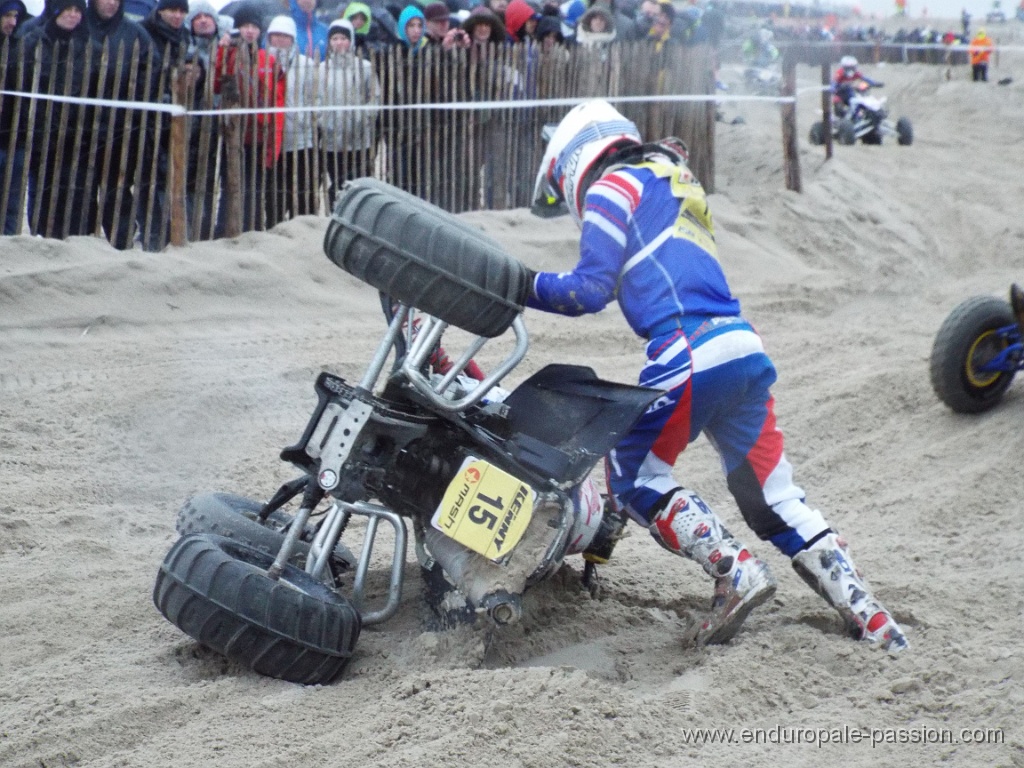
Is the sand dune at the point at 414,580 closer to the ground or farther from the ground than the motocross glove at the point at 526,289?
closer to the ground

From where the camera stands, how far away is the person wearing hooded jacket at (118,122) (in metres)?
7.76

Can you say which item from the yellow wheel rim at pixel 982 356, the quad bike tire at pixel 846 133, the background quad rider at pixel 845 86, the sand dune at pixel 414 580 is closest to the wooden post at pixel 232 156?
the sand dune at pixel 414 580

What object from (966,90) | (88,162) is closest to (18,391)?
(88,162)

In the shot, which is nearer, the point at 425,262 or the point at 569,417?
the point at 425,262

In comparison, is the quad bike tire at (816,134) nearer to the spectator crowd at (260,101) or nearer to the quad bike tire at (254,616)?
the spectator crowd at (260,101)

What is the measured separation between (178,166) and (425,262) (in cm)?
512

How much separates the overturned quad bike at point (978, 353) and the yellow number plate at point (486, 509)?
11.6 feet

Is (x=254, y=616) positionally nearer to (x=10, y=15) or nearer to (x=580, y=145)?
(x=580, y=145)

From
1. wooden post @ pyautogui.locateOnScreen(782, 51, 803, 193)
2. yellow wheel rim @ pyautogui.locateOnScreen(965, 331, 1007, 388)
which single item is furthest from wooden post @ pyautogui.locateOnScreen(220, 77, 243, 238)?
wooden post @ pyautogui.locateOnScreen(782, 51, 803, 193)

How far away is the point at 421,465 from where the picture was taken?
371cm

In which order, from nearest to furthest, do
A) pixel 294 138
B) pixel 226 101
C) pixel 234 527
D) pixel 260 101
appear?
pixel 234 527 → pixel 226 101 → pixel 260 101 → pixel 294 138

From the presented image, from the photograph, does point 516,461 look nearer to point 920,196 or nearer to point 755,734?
point 755,734

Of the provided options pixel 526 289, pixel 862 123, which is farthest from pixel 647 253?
pixel 862 123

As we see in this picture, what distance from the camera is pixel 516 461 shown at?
3.62m
